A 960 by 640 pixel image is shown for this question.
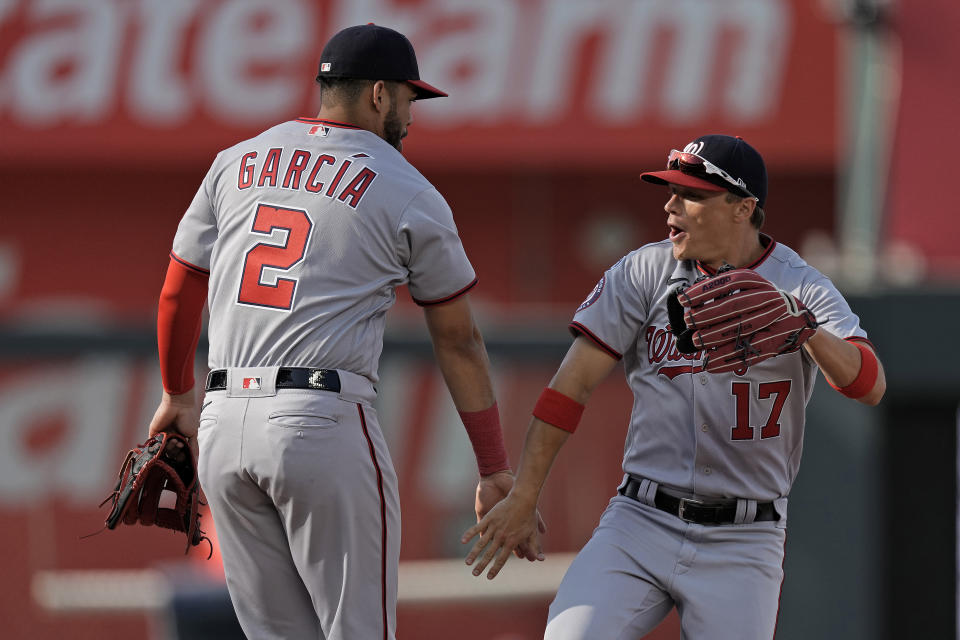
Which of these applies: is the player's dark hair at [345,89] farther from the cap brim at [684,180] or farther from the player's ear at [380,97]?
the cap brim at [684,180]

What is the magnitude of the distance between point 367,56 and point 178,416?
3.72 feet

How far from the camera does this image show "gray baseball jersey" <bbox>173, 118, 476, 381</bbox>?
304 cm

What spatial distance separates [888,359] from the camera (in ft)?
15.1

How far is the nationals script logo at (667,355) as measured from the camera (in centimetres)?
327

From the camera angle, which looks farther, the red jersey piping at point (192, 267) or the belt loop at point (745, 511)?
the red jersey piping at point (192, 267)

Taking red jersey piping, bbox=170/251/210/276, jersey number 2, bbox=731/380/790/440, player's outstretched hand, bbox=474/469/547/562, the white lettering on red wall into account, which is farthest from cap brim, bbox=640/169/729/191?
the white lettering on red wall

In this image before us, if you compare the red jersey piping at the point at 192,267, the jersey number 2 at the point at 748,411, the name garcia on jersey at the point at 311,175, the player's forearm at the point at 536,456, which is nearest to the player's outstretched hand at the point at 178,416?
the red jersey piping at the point at 192,267

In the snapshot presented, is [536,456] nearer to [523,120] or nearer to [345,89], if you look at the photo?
[345,89]

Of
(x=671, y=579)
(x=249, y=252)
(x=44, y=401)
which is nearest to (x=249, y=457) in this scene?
(x=249, y=252)

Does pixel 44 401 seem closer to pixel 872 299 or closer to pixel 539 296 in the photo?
pixel 872 299

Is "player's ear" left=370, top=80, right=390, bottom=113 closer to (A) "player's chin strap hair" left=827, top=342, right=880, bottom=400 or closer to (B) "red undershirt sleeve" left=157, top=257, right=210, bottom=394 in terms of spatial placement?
(B) "red undershirt sleeve" left=157, top=257, right=210, bottom=394

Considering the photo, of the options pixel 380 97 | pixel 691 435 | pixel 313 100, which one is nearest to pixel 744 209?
pixel 691 435

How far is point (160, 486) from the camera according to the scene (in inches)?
138

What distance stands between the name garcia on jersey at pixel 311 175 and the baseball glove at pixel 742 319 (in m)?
0.82
